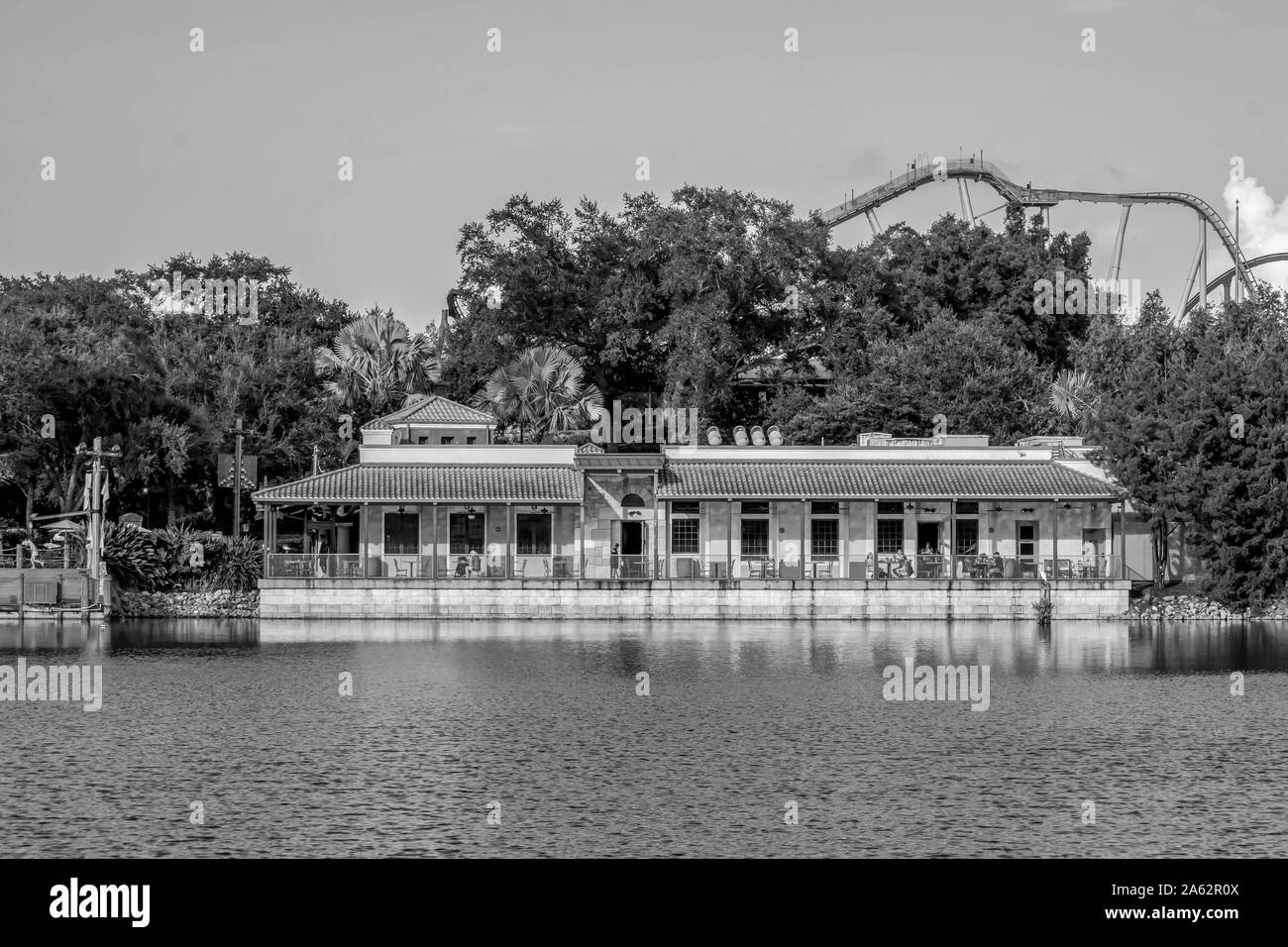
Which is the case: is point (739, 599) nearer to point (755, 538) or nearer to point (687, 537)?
point (755, 538)

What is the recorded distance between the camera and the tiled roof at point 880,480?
58.6 meters

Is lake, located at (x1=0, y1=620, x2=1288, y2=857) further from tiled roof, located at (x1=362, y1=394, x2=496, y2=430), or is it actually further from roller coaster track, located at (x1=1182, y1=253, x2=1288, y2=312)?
roller coaster track, located at (x1=1182, y1=253, x2=1288, y2=312)

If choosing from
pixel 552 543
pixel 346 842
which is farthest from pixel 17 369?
pixel 346 842

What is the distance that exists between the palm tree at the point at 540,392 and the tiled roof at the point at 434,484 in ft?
18.6

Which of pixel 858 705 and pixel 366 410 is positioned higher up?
pixel 366 410

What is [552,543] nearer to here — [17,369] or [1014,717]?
[17,369]

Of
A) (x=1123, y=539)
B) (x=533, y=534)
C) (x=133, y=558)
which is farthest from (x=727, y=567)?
(x=133, y=558)

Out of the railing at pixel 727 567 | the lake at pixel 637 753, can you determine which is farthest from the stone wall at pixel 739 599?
the lake at pixel 637 753

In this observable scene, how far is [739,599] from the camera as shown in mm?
58156

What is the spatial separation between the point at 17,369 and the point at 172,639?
18055mm

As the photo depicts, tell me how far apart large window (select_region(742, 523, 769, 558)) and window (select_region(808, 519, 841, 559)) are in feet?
5.14

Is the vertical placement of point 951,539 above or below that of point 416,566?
above

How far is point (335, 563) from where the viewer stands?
57.5 meters

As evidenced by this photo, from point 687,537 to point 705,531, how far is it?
65cm
